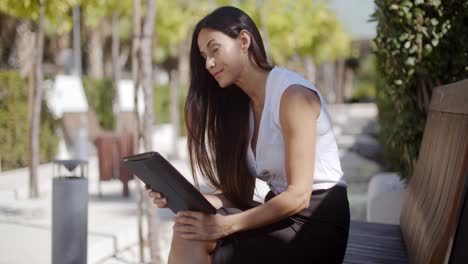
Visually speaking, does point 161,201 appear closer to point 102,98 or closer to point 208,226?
point 208,226

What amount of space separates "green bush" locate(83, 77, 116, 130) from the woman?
14.6 meters

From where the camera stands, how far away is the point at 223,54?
2.44 m

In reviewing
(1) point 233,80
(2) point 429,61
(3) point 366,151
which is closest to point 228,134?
(1) point 233,80

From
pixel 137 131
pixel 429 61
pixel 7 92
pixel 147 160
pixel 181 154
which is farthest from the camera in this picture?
pixel 181 154

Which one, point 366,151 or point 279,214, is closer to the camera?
point 279,214

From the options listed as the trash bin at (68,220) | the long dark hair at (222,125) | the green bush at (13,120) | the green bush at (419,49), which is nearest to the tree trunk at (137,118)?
the trash bin at (68,220)

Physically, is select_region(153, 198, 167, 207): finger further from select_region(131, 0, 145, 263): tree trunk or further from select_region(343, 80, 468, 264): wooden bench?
select_region(131, 0, 145, 263): tree trunk

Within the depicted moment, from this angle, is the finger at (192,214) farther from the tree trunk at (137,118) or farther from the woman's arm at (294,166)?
the tree trunk at (137,118)

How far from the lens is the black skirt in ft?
7.25

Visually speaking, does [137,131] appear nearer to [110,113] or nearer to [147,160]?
[147,160]

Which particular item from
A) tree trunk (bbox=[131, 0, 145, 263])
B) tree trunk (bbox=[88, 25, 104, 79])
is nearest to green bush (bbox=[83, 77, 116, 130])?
tree trunk (bbox=[88, 25, 104, 79])

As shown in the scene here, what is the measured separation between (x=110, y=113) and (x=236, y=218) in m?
15.5

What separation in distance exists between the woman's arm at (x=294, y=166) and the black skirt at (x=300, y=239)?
0.17ft

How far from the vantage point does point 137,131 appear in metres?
5.35
